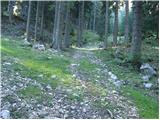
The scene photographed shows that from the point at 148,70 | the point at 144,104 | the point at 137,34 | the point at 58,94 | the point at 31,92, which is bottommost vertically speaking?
the point at 144,104

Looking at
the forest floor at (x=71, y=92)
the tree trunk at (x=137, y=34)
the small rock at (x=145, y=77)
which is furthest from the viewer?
the tree trunk at (x=137, y=34)

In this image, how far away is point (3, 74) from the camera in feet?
46.7

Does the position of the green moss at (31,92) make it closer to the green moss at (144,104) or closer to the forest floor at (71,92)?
the forest floor at (71,92)

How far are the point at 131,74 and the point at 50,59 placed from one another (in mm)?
5010

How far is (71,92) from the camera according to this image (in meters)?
12.8

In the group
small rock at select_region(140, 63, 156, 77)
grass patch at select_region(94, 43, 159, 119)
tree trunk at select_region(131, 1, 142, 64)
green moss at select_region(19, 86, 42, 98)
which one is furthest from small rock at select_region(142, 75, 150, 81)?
green moss at select_region(19, 86, 42, 98)

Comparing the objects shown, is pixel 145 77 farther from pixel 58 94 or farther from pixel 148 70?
pixel 58 94

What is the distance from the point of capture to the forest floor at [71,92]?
35.5 ft

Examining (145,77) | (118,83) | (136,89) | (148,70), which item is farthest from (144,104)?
(148,70)

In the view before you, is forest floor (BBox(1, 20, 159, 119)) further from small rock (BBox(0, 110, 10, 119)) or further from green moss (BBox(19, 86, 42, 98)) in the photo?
small rock (BBox(0, 110, 10, 119))

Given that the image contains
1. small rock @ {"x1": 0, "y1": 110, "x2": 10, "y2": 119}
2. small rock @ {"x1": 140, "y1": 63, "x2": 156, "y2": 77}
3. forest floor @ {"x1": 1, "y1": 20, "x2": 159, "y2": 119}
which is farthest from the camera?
small rock @ {"x1": 140, "y1": 63, "x2": 156, "y2": 77}

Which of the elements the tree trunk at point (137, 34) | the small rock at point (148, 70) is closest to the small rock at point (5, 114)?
the small rock at point (148, 70)

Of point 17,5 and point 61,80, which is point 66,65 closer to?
point 61,80

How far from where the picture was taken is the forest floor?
1081 centimetres
